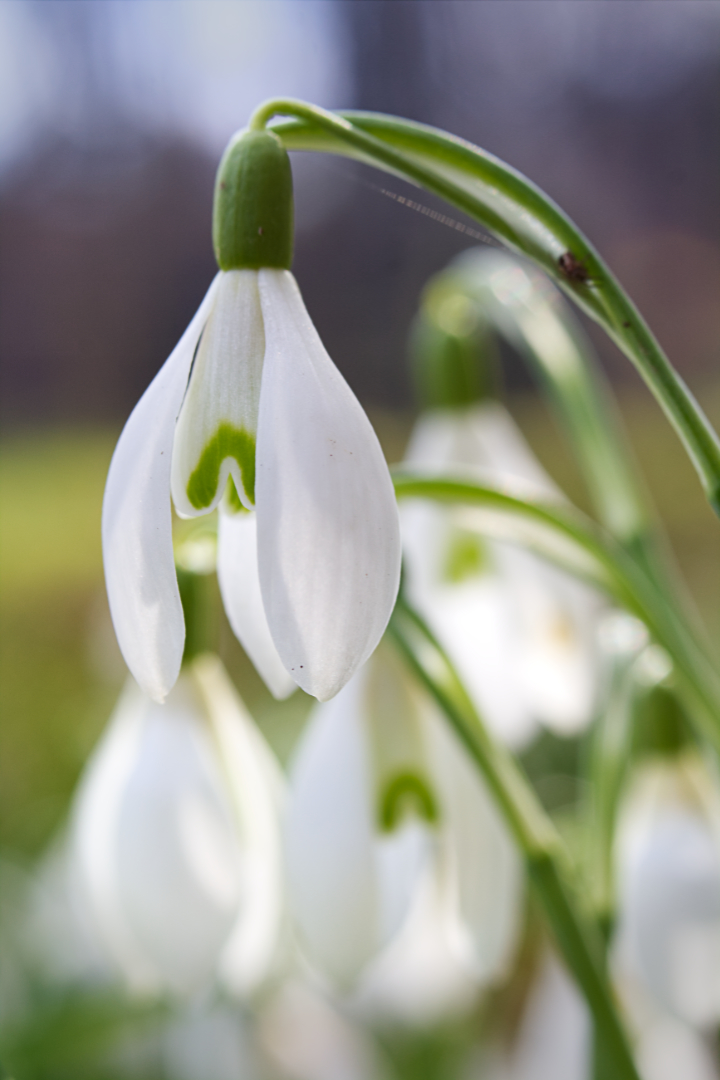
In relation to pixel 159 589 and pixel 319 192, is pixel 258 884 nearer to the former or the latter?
pixel 159 589

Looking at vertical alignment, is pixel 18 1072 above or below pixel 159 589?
below

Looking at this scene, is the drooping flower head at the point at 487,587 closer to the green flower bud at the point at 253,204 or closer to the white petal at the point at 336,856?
the white petal at the point at 336,856

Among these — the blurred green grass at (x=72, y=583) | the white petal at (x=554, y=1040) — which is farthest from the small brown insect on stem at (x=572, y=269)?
the blurred green grass at (x=72, y=583)

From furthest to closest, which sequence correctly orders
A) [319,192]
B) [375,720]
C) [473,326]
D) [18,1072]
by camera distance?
[319,192]
[18,1072]
[473,326]
[375,720]

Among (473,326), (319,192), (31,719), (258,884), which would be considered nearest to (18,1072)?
(258,884)

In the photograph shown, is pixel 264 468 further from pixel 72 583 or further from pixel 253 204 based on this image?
pixel 72 583

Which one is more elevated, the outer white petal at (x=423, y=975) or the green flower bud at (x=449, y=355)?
the green flower bud at (x=449, y=355)
